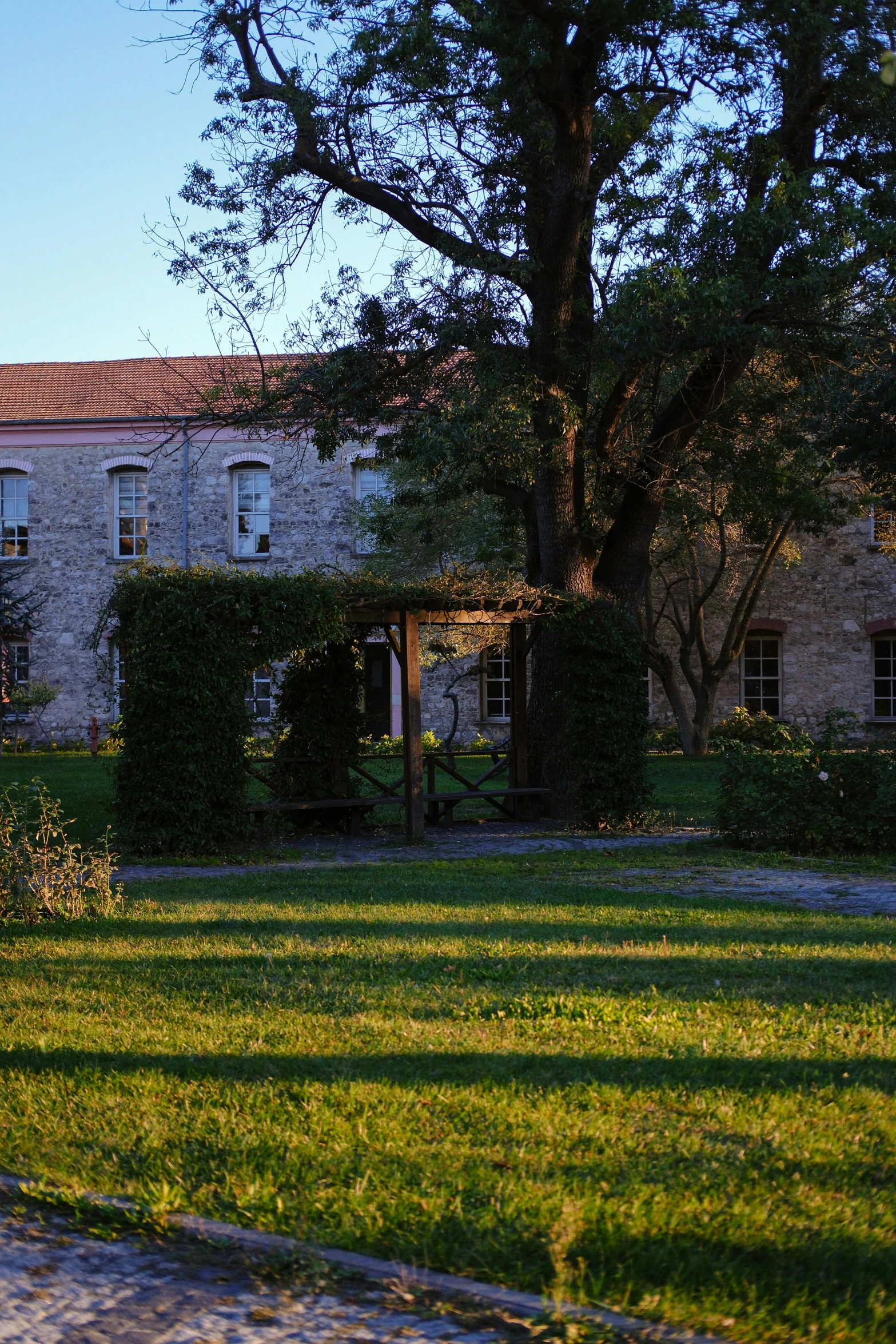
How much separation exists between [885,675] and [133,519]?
1653 centimetres

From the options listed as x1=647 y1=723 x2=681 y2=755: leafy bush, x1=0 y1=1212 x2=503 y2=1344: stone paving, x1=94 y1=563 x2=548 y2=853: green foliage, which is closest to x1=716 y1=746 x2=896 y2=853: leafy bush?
x1=94 y1=563 x2=548 y2=853: green foliage

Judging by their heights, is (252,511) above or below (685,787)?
above

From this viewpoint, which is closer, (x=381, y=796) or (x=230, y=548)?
(x=381, y=796)

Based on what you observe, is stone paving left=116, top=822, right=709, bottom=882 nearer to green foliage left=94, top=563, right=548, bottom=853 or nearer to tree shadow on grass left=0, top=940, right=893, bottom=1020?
green foliage left=94, top=563, right=548, bottom=853

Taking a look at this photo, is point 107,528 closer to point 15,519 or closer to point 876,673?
point 15,519

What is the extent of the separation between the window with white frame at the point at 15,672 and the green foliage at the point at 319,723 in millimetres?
11338

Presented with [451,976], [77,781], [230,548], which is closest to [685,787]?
[77,781]

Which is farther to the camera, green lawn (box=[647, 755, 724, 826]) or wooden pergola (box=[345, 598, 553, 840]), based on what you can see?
green lawn (box=[647, 755, 724, 826])

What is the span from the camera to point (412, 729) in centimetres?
1220

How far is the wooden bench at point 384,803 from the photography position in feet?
40.4

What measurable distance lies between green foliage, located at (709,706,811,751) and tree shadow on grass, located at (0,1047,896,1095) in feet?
25.1

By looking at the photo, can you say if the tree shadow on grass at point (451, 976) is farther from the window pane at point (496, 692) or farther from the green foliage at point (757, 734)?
the window pane at point (496, 692)

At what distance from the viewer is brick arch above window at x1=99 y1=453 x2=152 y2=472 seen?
27.3 m

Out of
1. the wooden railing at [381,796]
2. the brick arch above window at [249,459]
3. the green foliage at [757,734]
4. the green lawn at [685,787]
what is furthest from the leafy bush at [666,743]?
the brick arch above window at [249,459]
